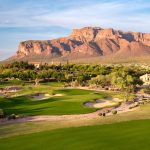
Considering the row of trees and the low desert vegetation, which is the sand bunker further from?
the row of trees

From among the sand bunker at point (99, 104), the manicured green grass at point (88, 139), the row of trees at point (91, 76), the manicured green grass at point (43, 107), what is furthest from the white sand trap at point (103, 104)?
the manicured green grass at point (88, 139)

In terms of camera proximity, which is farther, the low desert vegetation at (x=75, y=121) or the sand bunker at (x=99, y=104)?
the sand bunker at (x=99, y=104)

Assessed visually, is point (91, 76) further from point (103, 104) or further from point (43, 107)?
point (43, 107)

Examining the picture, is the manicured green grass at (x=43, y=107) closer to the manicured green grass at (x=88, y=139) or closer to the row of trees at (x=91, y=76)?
the manicured green grass at (x=88, y=139)

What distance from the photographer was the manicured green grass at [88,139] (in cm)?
2747

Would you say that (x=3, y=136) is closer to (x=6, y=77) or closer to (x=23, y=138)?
(x=23, y=138)

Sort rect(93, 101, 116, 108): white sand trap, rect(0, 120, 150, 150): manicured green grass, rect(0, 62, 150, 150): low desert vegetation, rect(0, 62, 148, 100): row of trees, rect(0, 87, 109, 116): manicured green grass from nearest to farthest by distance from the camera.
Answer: rect(0, 120, 150, 150): manicured green grass → rect(0, 62, 150, 150): low desert vegetation → rect(0, 87, 109, 116): manicured green grass → rect(93, 101, 116, 108): white sand trap → rect(0, 62, 148, 100): row of trees

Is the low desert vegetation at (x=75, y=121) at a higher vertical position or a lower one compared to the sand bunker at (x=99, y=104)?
higher

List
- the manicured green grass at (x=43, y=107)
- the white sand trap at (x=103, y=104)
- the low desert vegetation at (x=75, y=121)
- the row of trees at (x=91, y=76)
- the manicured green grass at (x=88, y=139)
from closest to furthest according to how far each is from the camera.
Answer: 1. the manicured green grass at (x=88, y=139)
2. the low desert vegetation at (x=75, y=121)
3. the manicured green grass at (x=43, y=107)
4. the white sand trap at (x=103, y=104)
5. the row of trees at (x=91, y=76)

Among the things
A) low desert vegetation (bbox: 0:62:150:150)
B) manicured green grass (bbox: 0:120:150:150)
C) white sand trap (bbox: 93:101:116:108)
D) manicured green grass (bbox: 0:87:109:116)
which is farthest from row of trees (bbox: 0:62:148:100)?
manicured green grass (bbox: 0:120:150:150)

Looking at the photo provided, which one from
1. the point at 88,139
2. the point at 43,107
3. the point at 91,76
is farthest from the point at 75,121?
the point at 91,76

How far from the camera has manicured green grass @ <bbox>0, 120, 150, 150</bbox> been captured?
90.1ft

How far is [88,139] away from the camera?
30.0 metres

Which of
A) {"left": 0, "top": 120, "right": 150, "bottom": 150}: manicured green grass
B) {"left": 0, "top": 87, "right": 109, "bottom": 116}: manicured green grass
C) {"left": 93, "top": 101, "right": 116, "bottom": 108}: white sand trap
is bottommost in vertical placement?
{"left": 93, "top": 101, "right": 116, "bottom": 108}: white sand trap
